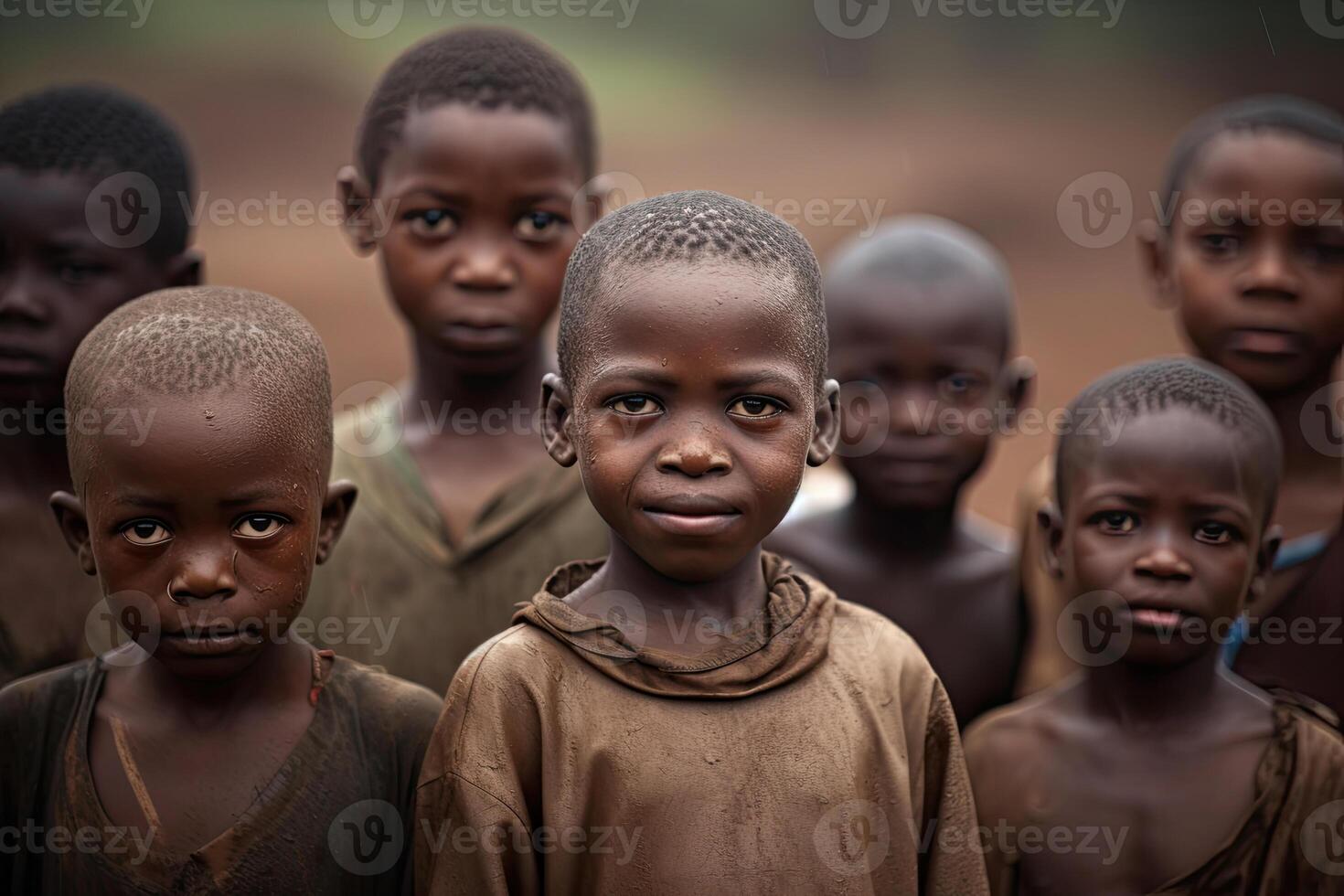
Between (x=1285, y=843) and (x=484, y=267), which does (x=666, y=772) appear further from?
(x=484, y=267)

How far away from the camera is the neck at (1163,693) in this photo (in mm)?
3734

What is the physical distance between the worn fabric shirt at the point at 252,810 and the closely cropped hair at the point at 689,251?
87cm

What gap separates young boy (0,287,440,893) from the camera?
3100 millimetres

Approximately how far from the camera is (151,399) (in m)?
3.11

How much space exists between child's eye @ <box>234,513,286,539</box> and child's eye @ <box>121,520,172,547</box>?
0.44ft

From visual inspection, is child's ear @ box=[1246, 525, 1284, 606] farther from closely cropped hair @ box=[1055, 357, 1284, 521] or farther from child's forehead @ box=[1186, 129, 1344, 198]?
child's forehead @ box=[1186, 129, 1344, 198]

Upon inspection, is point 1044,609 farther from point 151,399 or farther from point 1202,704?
point 151,399

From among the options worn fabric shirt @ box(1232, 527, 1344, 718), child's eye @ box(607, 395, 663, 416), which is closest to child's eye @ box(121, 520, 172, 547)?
child's eye @ box(607, 395, 663, 416)

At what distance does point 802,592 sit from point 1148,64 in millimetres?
17166

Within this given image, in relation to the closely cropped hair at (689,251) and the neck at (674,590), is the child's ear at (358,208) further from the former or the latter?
the neck at (674,590)

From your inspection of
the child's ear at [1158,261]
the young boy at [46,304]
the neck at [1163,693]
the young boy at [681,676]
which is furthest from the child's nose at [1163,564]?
the young boy at [46,304]

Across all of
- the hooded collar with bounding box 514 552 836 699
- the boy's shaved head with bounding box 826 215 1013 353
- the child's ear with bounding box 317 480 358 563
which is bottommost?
the hooded collar with bounding box 514 552 836 699

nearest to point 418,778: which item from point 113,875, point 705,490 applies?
point 113,875

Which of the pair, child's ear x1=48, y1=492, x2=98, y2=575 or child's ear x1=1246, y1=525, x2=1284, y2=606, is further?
child's ear x1=1246, y1=525, x2=1284, y2=606
